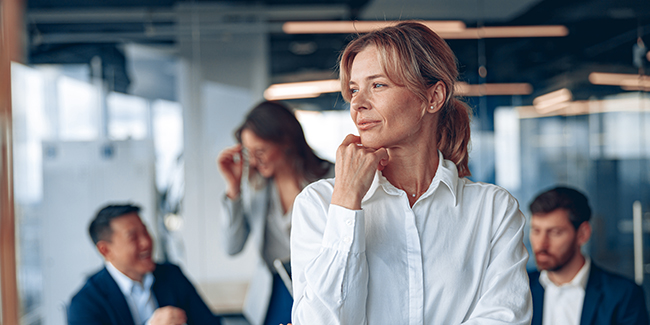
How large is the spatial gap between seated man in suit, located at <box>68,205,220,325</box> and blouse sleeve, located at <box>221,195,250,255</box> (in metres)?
0.40

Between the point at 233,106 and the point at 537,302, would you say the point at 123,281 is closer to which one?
the point at 537,302

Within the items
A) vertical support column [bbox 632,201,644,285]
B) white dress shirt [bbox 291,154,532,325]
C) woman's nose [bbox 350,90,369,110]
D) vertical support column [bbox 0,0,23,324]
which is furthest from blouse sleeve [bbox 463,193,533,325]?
vertical support column [bbox 632,201,644,285]

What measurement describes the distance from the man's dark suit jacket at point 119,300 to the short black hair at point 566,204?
71.0 inches

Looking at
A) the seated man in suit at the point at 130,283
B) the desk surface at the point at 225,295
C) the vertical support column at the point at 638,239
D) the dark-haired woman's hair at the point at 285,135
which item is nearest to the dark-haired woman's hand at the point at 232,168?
the dark-haired woman's hair at the point at 285,135

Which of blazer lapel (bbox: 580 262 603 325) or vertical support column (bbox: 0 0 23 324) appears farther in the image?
blazer lapel (bbox: 580 262 603 325)

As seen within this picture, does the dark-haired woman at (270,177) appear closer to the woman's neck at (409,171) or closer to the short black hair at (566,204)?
the short black hair at (566,204)

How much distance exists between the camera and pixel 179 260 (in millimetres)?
4871

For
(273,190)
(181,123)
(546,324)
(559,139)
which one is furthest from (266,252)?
(559,139)

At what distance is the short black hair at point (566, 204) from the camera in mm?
2730

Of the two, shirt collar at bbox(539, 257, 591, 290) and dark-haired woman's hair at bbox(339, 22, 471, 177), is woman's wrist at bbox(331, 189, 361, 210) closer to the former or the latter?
dark-haired woman's hair at bbox(339, 22, 471, 177)

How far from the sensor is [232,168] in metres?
3.10

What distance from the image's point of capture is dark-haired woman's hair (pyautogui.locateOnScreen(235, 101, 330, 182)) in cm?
295

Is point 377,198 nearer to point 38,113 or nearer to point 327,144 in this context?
point 327,144

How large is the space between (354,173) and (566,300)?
1932 millimetres
